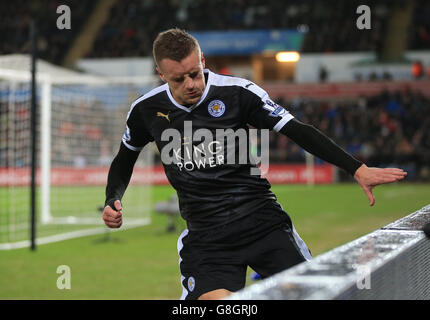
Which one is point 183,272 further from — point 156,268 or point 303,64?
point 303,64

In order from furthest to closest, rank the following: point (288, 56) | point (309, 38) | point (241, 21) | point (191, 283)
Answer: point (241, 21), point (309, 38), point (288, 56), point (191, 283)

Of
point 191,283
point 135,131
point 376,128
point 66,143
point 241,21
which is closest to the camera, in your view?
point 191,283

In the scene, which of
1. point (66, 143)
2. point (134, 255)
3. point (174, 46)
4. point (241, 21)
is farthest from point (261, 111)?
point (241, 21)

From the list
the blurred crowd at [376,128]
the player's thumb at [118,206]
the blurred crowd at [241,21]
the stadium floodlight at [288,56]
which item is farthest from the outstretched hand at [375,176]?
the blurred crowd at [241,21]

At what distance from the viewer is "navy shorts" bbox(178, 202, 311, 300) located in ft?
11.8

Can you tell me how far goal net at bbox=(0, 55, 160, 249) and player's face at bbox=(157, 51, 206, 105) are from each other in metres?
8.73

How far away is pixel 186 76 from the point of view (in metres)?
3.51

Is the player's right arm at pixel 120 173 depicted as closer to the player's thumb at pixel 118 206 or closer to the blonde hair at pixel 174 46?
the player's thumb at pixel 118 206

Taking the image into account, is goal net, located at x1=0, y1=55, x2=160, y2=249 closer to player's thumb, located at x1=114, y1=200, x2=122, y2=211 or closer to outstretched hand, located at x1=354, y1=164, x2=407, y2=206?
player's thumb, located at x1=114, y1=200, x2=122, y2=211

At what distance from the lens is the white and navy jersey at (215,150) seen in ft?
12.0

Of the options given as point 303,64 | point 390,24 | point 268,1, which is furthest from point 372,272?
point 268,1

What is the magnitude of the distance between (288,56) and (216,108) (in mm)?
30643

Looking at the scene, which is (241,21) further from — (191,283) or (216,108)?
(191,283)

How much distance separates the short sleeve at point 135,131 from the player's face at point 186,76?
14.1 inches
